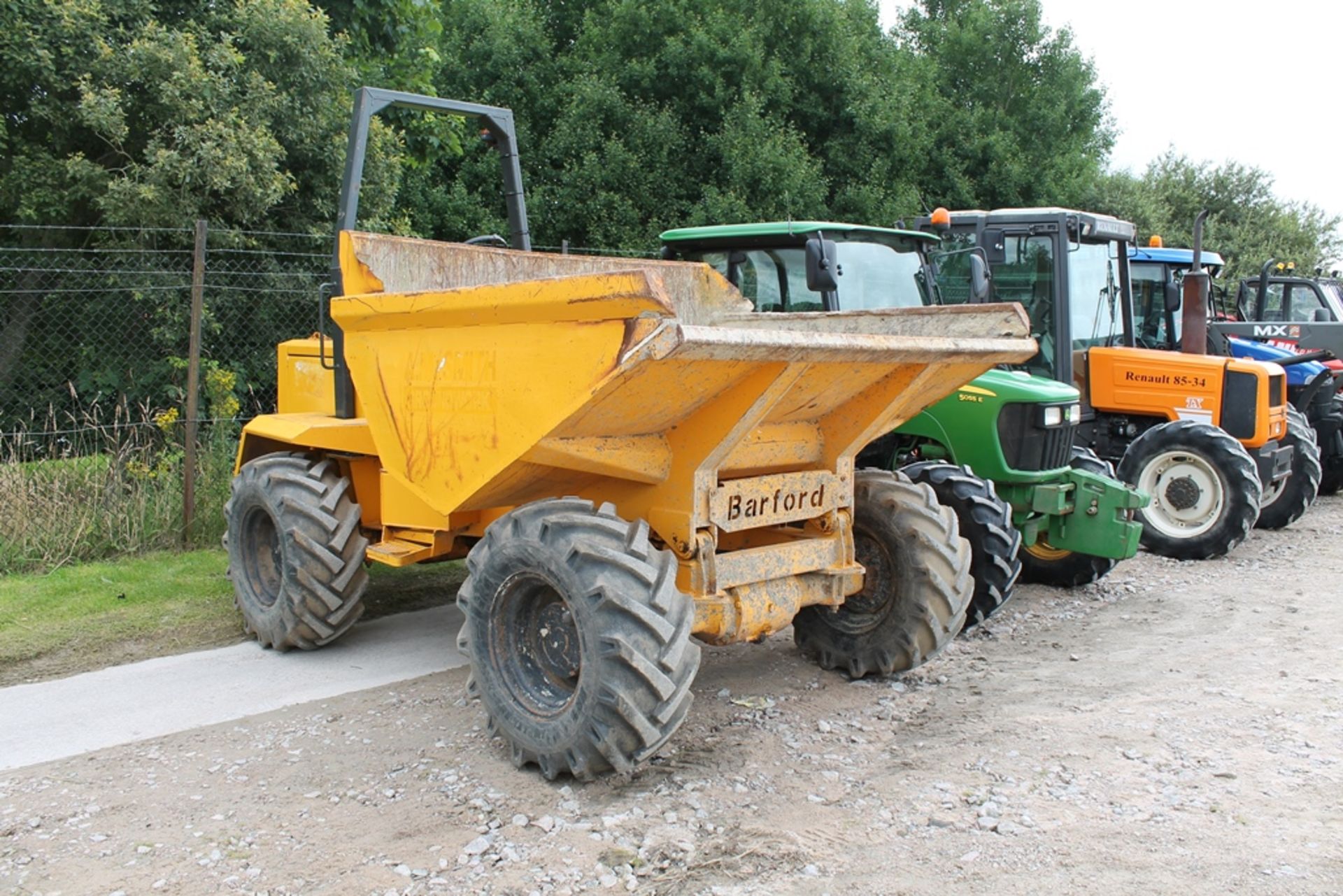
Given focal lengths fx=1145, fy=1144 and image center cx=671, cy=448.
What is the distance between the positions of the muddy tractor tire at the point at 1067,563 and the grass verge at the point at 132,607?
3605 mm

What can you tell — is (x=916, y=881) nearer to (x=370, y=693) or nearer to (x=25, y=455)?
(x=370, y=693)

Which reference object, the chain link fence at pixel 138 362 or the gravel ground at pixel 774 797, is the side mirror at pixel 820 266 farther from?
the chain link fence at pixel 138 362

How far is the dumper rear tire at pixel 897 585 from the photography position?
474 cm

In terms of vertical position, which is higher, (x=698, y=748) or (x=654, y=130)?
(x=654, y=130)

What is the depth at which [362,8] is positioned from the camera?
1105 centimetres

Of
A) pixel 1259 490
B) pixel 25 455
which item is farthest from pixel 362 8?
pixel 1259 490

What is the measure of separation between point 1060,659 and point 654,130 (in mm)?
12620

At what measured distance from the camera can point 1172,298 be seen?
941 centimetres

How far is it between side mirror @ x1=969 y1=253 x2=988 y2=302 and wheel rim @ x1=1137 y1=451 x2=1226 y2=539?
2.58 meters

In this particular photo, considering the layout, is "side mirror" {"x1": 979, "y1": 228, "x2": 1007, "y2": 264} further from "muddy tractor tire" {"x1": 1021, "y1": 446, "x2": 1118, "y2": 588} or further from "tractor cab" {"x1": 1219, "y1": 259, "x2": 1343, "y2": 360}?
"tractor cab" {"x1": 1219, "y1": 259, "x2": 1343, "y2": 360}

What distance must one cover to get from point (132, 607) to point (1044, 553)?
5363 millimetres

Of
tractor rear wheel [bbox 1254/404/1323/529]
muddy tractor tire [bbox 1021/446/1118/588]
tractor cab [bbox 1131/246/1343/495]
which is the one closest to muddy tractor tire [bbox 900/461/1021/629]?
muddy tractor tire [bbox 1021/446/1118/588]

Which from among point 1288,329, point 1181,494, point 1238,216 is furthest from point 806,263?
point 1238,216

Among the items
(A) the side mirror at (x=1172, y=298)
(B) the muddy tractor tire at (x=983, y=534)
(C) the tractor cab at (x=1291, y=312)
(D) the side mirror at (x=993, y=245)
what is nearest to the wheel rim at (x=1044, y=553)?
(B) the muddy tractor tire at (x=983, y=534)
